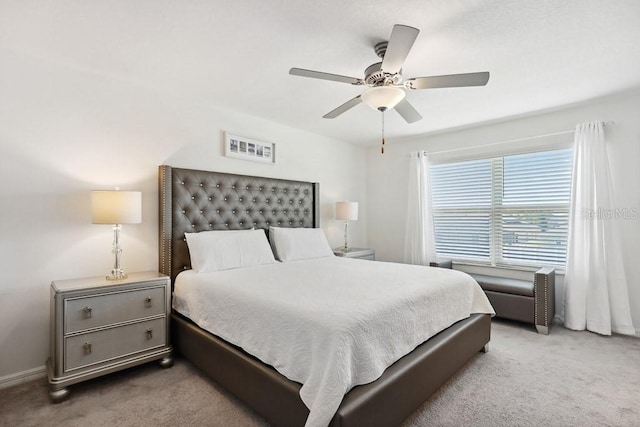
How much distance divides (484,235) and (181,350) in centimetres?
365

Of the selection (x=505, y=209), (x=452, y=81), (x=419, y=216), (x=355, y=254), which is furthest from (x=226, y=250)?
(x=505, y=209)

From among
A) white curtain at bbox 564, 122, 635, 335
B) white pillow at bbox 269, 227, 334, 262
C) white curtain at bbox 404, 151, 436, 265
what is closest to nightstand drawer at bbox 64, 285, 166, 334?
white pillow at bbox 269, 227, 334, 262

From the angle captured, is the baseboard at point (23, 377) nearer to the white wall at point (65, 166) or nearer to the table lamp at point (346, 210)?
the white wall at point (65, 166)

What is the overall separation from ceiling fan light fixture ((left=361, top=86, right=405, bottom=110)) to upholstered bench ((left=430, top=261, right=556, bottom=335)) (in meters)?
Answer: 2.35

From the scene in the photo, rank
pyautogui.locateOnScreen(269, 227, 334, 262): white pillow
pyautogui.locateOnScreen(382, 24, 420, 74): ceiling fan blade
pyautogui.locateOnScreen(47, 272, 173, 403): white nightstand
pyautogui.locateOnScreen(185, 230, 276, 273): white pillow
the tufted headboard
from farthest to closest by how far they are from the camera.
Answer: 1. pyautogui.locateOnScreen(269, 227, 334, 262): white pillow
2. the tufted headboard
3. pyautogui.locateOnScreen(185, 230, 276, 273): white pillow
4. pyautogui.locateOnScreen(47, 272, 173, 403): white nightstand
5. pyautogui.locateOnScreen(382, 24, 420, 74): ceiling fan blade

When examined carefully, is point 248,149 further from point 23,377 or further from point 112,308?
point 23,377

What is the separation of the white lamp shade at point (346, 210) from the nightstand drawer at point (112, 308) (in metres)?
2.44

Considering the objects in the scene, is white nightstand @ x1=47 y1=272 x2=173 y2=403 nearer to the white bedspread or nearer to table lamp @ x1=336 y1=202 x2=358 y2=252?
the white bedspread

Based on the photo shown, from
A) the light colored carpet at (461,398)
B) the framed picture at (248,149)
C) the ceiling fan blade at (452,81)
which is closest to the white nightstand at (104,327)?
the light colored carpet at (461,398)

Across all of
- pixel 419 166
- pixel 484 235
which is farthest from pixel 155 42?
pixel 484 235

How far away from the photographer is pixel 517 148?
3.64m

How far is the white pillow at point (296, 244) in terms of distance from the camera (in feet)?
10.8

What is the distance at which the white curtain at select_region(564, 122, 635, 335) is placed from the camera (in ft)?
9.78

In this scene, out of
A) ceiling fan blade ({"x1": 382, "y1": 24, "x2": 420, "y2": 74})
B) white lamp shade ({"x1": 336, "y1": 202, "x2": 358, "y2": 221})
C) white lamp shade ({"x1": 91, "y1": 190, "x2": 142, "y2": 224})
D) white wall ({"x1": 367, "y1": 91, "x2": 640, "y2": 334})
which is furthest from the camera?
white lamp shade ({"x1": 336, "y1": 202, "x2": 358, "y2": 221})
